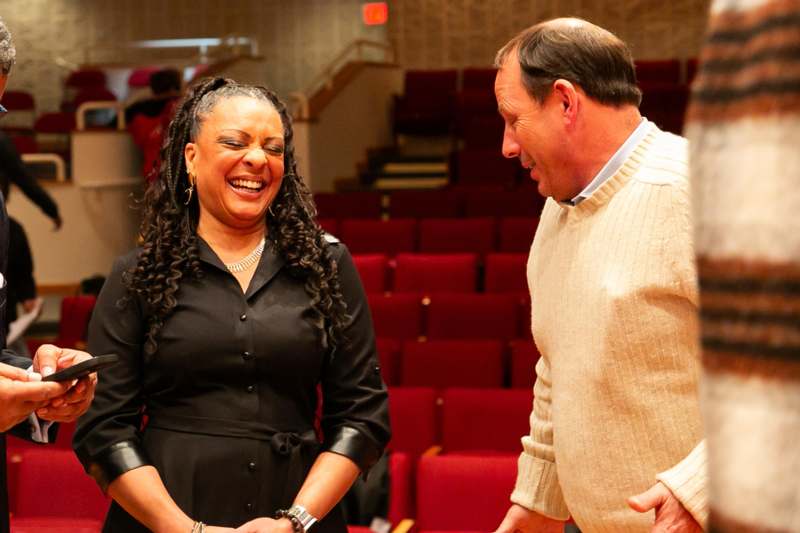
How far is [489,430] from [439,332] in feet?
4.58

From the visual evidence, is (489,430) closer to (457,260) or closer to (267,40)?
(457,260)

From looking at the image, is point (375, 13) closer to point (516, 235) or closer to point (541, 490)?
point (516, 235)

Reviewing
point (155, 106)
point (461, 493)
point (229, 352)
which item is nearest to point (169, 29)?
point (155, 106)

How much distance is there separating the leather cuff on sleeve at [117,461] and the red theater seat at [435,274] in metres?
4.36

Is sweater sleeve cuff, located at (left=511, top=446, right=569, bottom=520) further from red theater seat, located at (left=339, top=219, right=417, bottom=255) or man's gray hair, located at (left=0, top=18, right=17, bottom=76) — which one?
red theater seat, located at (left=339, top=219, right=417, bottom=255)

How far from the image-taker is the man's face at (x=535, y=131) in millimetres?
1714

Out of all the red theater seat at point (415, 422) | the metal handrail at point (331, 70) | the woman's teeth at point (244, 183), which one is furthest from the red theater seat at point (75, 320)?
the woman's teeth at point (244, 183)

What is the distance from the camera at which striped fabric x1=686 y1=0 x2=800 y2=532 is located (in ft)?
1.13

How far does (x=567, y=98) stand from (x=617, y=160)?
0.41ft

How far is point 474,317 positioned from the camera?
5625 millimetres

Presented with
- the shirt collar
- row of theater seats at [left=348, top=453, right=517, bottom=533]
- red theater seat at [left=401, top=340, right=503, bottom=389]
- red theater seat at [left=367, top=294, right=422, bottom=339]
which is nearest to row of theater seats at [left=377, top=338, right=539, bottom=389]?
red theater seat at [left=401, top=340, right=503, bottom=389]

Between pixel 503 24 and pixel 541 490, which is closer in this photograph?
pixel 541 490

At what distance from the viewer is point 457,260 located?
6.45 m

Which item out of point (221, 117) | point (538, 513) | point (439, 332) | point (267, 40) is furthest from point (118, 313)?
point (267, 40)
